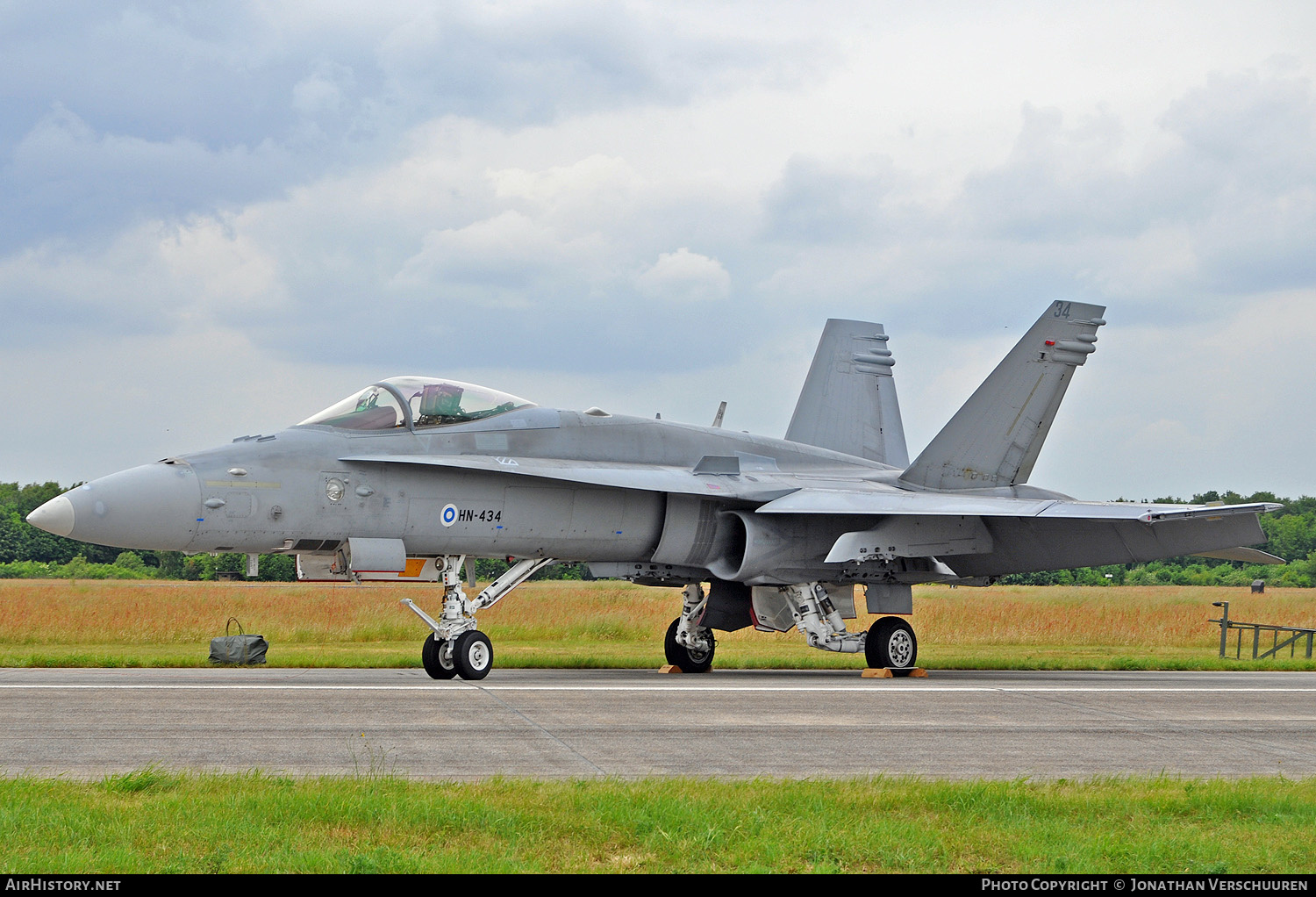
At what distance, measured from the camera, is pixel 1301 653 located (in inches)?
971

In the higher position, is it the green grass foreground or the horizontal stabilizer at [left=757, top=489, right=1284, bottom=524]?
the horizontal stabilizer at [left=757, top=489, right=1284, bottom=524]

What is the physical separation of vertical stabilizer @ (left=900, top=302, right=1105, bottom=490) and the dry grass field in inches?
124

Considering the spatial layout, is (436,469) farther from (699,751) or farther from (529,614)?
(529,614)

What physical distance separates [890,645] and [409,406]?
6.95 metres

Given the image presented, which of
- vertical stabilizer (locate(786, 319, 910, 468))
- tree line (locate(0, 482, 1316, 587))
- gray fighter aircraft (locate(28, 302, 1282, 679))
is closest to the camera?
gray fighter aircraft (locate(28, 302, 1282, 679))

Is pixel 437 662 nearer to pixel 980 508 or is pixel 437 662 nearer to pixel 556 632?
pixel 980 508

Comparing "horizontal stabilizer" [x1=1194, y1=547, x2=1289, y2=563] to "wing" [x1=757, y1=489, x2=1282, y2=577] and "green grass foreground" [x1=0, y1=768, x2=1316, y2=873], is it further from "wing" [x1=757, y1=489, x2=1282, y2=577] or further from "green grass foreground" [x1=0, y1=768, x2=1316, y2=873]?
"green grass foreground" [x1=0, y1=768, x2=1316, y2=873]

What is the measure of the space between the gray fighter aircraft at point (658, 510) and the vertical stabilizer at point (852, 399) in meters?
2.78

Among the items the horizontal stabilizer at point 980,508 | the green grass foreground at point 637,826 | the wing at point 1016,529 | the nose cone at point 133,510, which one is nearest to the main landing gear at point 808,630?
the wing at point 1016,529

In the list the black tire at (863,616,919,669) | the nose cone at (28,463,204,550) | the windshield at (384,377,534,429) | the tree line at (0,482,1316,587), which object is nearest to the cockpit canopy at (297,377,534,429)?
the windshield at (384,377,534,429)

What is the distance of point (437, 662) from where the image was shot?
1358cm

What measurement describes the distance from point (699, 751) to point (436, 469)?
20.7 ft

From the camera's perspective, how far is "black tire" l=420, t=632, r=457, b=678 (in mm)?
13539

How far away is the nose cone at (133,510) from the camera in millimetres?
11484
